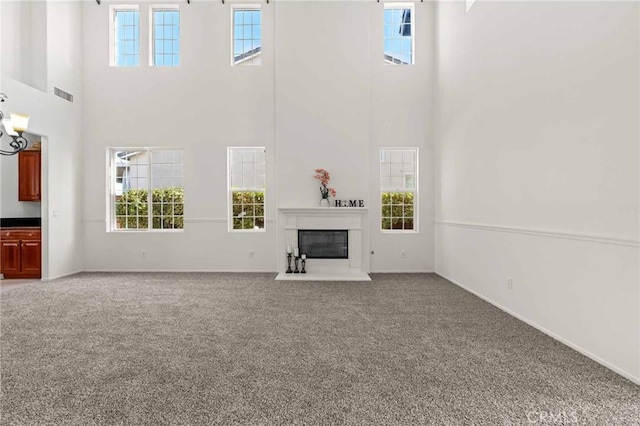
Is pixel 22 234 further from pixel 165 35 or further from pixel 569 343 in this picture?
pixel 569 343

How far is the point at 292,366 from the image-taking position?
8.78ft

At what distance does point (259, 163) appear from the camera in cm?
705

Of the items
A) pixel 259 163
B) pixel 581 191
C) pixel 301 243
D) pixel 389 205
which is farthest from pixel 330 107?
pixel 581 191

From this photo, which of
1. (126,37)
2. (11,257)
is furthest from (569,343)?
(126,37)

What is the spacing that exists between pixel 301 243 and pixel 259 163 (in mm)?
1800

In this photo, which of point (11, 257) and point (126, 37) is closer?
point (11, 257)

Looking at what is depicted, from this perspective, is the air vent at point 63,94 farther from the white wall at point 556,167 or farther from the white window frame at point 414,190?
the white wall at point 556,167

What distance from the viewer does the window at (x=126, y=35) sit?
7.16 meters

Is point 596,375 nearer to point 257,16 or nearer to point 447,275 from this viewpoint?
A: point 447,275

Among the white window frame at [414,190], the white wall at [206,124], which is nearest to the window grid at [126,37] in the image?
the white wall at [206,124]

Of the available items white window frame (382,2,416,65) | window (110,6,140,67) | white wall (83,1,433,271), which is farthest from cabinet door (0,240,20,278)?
white window frame (382,2,416,65)

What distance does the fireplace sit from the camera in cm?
672

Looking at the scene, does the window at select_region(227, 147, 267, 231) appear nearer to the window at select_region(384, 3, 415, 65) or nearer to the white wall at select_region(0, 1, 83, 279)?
the white wall at select_region(0, 1, 83, 279)

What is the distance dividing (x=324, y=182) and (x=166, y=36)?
4359 mm
